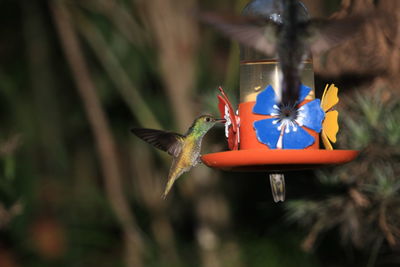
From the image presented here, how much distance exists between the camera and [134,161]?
5.43m

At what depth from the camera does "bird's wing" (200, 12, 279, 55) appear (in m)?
2.42

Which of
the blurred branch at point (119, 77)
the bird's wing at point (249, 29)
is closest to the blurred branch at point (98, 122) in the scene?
the blurred branch at point (119, 77)

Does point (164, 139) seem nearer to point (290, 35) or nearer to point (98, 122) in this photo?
point (290, 35)

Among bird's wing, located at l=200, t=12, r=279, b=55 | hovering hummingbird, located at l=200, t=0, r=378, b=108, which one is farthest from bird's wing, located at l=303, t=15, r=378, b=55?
bird's wing, located at l=200, t=12, r=279, b=55

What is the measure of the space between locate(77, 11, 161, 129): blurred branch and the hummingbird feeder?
170cm

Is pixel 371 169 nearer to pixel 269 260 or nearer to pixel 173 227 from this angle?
pixel 269 260

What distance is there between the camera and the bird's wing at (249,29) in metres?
2.42

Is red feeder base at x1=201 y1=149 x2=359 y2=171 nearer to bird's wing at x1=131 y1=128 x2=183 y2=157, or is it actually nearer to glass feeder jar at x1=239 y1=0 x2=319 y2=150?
glass feeder jar at x1=239 y1=0 x2=319 y2=150

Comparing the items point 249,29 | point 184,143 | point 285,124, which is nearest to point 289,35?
point 249,29

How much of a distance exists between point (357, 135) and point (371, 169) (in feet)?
0.78

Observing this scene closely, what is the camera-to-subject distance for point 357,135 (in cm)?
297

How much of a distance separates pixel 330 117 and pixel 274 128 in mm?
242

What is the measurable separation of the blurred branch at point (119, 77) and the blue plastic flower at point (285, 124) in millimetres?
2094

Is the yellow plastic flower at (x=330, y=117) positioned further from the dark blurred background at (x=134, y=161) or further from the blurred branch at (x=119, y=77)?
the blurred branch at (x=119, y=77)
